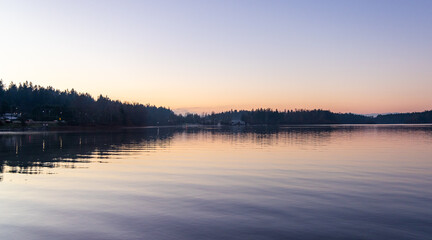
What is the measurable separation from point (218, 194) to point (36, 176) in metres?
17.2

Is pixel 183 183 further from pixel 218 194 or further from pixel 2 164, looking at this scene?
pixel 2 164

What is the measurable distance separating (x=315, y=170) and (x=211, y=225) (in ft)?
63.6

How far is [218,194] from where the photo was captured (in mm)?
20938

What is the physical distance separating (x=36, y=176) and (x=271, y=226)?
74.2 feet

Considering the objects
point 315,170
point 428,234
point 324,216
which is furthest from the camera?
point 315,170

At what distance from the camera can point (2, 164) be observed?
1389 inches

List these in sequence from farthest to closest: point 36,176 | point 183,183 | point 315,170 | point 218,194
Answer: point 315,170 < point 36,176 < point 183,183 < point 218,194

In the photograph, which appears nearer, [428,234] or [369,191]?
[428,234]

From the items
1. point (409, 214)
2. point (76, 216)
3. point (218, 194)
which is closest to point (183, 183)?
point (218, 194)

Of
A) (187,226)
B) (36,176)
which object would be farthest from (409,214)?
(36,176)

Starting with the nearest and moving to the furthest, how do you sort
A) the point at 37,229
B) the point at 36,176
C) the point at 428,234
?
the point at 428,234
the point at 37,229
the point at 36,176

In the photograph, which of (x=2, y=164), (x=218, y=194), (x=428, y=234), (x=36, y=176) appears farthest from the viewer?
(x=2, y=164)

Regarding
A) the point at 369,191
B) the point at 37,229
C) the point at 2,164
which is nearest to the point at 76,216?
the point at 37,229

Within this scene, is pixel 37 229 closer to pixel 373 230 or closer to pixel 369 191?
pixel 373 230
